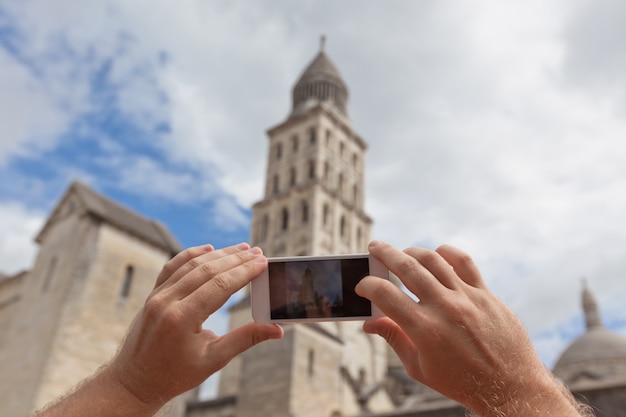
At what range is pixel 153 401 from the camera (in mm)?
1803

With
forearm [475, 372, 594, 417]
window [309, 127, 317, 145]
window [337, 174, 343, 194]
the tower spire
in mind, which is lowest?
forearm [475, 372, 594, 417]

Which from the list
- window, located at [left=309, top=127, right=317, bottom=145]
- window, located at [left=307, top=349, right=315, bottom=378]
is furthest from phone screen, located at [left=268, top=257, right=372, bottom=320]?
window, located at [left=309, top=127, right=317, bottom=145]

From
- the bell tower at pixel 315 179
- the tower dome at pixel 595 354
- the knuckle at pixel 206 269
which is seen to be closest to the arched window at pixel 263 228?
the bell tower at pixel 315 179

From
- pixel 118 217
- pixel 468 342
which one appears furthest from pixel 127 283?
pixel 468 342

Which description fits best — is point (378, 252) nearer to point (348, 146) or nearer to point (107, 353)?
point (107, 353)

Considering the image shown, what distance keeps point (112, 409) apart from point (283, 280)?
875 millimetres

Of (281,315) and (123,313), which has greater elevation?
(123,313)

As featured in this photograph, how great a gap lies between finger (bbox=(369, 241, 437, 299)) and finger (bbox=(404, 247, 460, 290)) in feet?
0.12

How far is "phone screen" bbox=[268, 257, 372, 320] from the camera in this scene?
7.46 feet

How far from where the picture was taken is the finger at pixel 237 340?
1926mm

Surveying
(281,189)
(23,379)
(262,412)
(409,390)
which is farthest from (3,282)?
(281,189)

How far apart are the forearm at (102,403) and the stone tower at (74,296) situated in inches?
587

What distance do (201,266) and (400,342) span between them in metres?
0.89

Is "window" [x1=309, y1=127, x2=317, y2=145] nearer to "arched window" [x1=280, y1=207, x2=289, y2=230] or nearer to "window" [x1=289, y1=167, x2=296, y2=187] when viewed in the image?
"window" [x1=289, y1=167, x2=296, y2=187]
